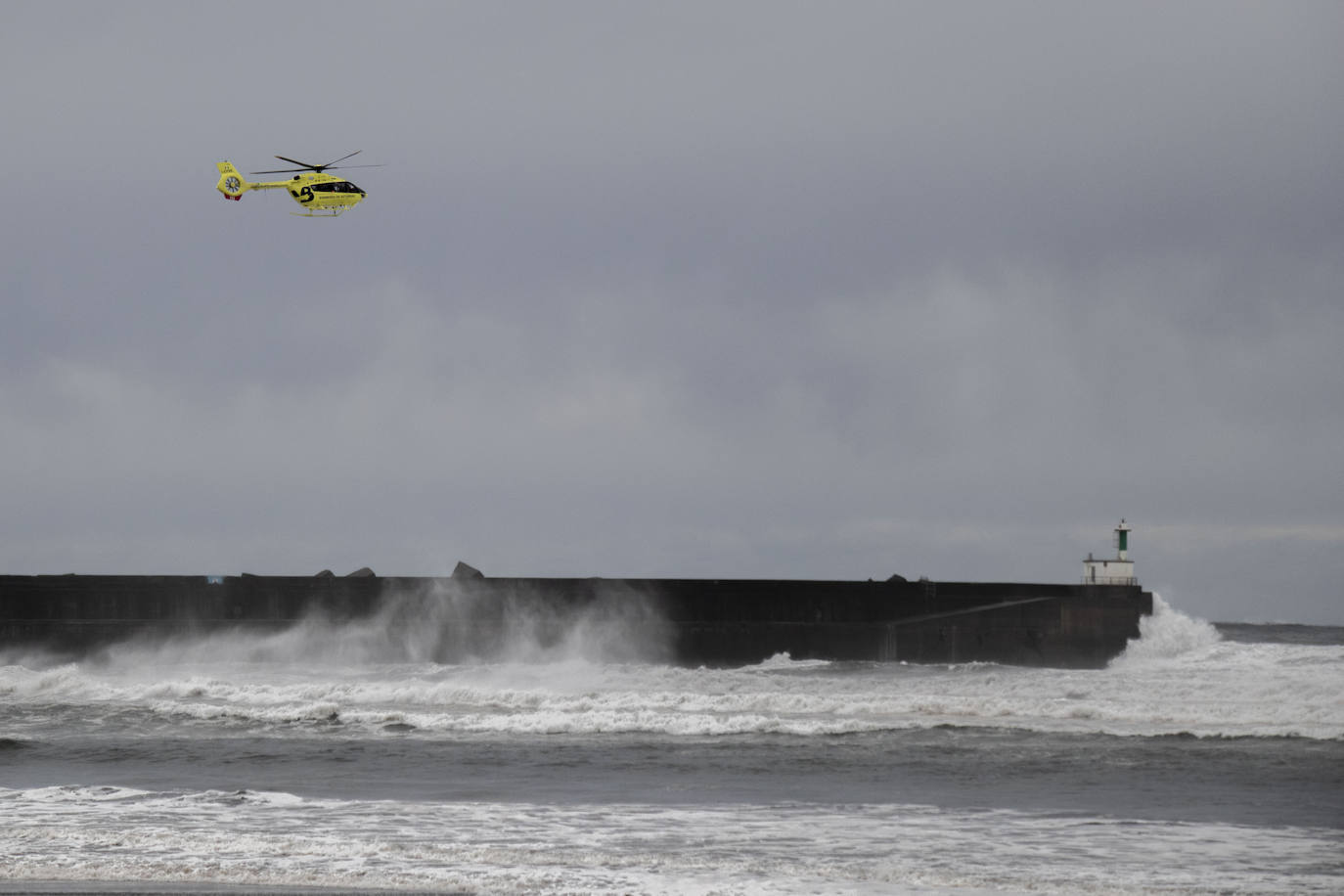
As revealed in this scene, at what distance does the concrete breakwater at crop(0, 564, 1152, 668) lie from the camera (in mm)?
24188

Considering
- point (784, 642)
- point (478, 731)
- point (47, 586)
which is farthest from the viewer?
point (47, 586)

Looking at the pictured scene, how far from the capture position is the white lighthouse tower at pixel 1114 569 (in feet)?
82.2

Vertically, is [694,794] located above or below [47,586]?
below

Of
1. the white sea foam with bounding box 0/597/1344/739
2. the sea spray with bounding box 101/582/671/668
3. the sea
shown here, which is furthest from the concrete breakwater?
the white sea foam with bounding box 0/597/1344/739

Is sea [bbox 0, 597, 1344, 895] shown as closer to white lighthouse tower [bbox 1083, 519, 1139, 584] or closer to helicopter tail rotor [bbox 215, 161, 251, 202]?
white lighthouse tower [bbox 1083, 519, 1139, 584]

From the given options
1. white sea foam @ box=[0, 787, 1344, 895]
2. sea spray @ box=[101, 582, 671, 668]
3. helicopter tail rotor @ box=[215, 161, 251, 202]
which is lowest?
white sea foam @ box=[0, 787, 1344, 895]

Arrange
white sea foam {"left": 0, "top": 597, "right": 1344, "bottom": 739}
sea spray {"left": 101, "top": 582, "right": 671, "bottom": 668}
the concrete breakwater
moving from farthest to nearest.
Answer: sea spray {"left": 101, "top": 582, "right": 671, "bottom": 668}
the concrete breakwater
white sea foam {"left": 0, "top": 597, "right": 1344, "bottom": 739}

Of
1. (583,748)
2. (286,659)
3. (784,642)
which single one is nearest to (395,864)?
(583,748)

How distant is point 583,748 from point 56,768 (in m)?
6.23

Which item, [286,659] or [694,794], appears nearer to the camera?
[694,794]

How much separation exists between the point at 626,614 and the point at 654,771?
10.8 meters

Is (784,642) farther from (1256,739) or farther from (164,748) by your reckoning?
(164,748)

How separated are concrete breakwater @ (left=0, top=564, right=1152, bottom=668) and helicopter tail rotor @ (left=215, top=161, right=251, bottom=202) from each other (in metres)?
9.26

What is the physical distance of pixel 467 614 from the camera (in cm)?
2566
